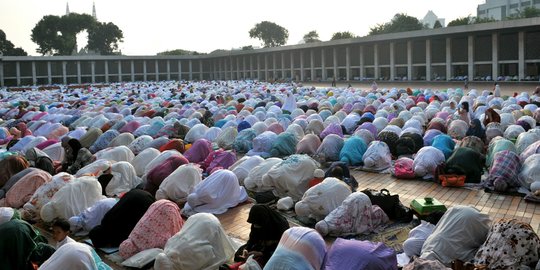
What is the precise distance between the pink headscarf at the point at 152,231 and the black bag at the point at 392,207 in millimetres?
2770

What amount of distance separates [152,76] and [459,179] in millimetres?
55351

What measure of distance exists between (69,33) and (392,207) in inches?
2696

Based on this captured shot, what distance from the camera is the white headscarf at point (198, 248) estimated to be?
17.3 feet

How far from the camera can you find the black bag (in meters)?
6.75

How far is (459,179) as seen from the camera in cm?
830

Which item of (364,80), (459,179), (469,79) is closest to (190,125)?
(459,179)

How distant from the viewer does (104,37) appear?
69688 mm

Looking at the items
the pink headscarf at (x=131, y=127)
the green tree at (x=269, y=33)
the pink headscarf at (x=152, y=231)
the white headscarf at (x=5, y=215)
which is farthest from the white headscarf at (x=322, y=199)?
the green tree at (x=269, y=33)

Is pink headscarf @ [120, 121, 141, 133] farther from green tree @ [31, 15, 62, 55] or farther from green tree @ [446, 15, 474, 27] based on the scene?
green tree @ [31, 15, 62, 55]

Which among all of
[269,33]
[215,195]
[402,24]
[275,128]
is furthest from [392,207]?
[269,33]

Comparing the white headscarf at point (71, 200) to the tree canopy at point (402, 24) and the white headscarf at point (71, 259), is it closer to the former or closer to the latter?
the white headscarf at point (71, 259)

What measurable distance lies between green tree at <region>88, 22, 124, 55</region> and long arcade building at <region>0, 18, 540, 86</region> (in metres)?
13.5

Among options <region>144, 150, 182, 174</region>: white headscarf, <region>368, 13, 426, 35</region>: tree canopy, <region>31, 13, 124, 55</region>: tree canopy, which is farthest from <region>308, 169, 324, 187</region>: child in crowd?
<region>31, 13, 124, 55</region>: tree canopy

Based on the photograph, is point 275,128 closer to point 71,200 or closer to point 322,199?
point 322,199
